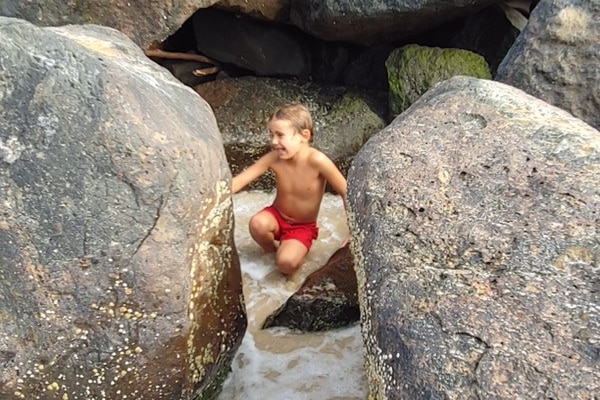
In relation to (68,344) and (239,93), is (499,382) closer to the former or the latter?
(68,344)

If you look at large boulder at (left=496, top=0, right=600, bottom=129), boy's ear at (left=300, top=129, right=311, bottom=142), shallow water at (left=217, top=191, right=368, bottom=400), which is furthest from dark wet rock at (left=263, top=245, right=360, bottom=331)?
large boulder at (left=496, top=0, right=600, bottom=129)

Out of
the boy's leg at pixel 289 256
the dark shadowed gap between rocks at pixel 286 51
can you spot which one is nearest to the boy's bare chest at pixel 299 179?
the boy's leg at pixel 289 256

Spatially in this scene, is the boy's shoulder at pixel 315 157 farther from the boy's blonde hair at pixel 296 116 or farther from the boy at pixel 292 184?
the boy's blonde hair at pixel 296 116

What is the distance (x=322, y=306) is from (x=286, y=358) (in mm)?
259

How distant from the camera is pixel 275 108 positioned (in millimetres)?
4980

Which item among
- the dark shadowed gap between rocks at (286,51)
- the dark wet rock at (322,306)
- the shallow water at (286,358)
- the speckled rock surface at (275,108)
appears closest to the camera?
the shallow water at (286,358)

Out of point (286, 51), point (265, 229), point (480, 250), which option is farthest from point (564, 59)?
point (286, 51)

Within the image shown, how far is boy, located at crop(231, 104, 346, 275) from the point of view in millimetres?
3539

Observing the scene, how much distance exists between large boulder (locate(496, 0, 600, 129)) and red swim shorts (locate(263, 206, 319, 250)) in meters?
1.16

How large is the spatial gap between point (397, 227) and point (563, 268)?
1.48 feet

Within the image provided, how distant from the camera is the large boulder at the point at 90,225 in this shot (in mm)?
2133

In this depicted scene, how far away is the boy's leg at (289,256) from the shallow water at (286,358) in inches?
1.7

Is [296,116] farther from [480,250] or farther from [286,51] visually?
[286,51]

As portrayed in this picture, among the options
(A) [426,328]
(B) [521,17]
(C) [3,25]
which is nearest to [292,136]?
(C) [3,25]
